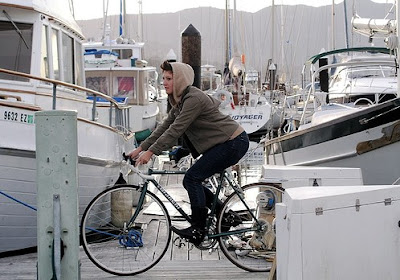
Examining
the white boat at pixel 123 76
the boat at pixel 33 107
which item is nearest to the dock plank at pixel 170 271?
the boat at pixel 33 107

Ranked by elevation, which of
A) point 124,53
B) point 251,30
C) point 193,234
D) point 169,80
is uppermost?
point 251,30

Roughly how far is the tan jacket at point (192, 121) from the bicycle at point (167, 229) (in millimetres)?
320

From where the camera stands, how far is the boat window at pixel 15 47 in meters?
8.99

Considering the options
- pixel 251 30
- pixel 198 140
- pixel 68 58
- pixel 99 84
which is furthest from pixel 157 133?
pixel 251 30

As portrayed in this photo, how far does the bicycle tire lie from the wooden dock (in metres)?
0.14

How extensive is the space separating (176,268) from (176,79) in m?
1.68

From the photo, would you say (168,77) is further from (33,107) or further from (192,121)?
(33,107)

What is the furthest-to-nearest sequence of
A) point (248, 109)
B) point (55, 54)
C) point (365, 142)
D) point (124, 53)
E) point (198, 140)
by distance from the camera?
point (248, 109)
point (124, 53)
point (55, 54)
point (365, 142)
point (198, 140)

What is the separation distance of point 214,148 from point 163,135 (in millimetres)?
449

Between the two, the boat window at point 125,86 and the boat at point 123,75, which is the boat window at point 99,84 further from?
the boat window at point 125,86

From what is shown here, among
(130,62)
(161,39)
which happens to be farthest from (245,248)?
(161,39)

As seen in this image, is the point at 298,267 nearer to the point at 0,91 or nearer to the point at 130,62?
the point at 0,91

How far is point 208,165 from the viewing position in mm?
6496

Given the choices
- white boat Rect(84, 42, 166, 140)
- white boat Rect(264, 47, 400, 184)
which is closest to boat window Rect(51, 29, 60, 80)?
white boat Rect(264, 47, 400, 184)
